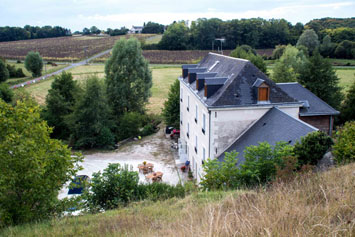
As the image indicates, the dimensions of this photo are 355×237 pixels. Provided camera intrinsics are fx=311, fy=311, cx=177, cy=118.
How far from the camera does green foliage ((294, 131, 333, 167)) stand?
43.3ft

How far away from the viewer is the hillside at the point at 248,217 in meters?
4.86

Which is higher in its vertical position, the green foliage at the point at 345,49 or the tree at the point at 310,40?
the tree at the point at 310,40

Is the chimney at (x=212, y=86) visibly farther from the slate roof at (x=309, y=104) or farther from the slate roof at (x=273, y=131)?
the slate roof at (x=309, y=104)

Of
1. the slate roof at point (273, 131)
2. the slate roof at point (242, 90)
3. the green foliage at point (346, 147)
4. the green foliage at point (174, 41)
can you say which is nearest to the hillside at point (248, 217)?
the green foliage at point (346, 147)

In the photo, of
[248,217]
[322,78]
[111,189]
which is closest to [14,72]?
[322,78]

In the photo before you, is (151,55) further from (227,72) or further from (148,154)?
(227,72)

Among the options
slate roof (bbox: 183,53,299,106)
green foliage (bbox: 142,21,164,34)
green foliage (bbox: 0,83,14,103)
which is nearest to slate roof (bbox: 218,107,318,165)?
slate roof (bbox: 183,53,299,106)

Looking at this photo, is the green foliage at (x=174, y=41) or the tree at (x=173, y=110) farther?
the green foliage at (x=174, y=41)

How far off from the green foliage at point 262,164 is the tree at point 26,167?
6881mm

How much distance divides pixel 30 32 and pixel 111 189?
579 ft

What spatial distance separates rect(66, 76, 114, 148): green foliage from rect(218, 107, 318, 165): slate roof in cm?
1772

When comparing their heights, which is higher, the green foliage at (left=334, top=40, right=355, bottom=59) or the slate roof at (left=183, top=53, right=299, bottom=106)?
the green foliage at (left=334, top=40, right=355, bottom=59)

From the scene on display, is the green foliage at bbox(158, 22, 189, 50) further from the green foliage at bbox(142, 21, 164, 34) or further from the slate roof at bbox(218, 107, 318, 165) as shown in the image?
the slate roof at bbox(218, 107, 318, 165)

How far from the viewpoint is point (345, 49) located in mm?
84562
